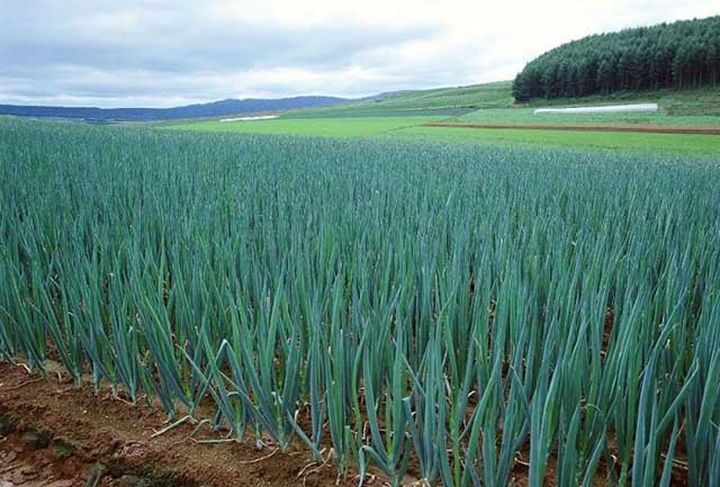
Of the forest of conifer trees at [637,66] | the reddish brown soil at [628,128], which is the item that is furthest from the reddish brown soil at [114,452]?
the forest of conifer trees at [637,66]

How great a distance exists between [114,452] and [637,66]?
137 feet

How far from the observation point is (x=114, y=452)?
4.54 feet

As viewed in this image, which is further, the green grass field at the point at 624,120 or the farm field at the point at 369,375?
the green grass field at the point at 624,120

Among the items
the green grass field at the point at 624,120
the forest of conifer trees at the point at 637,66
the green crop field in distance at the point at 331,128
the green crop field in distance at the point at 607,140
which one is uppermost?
the forest of conifer trees at the point at 637,66

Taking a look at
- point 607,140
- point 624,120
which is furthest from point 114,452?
point 624,120

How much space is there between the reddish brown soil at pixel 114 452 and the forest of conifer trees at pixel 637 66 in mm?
38784

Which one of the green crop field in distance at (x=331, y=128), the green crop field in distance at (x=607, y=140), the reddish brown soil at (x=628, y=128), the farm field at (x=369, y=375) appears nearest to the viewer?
the farm field at (x=369, y=375)

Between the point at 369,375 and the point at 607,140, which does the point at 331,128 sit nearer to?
the point at 607,140

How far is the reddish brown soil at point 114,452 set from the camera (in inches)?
50.2

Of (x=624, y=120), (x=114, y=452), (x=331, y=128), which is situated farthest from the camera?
(x=331, y=128)

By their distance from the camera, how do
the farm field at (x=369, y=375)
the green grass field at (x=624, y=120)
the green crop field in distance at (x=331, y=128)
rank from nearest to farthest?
1. the farm field at (x=369, y=375)
2. the green grass field at (x=624, y=120)
3. the green crop field in distance at (x=331, y=128)

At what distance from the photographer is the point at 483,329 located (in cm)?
132

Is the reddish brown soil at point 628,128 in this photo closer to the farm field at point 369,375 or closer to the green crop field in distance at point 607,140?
the green crop field in distance at point 607,140

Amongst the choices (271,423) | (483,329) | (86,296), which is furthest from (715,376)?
(86,296)
